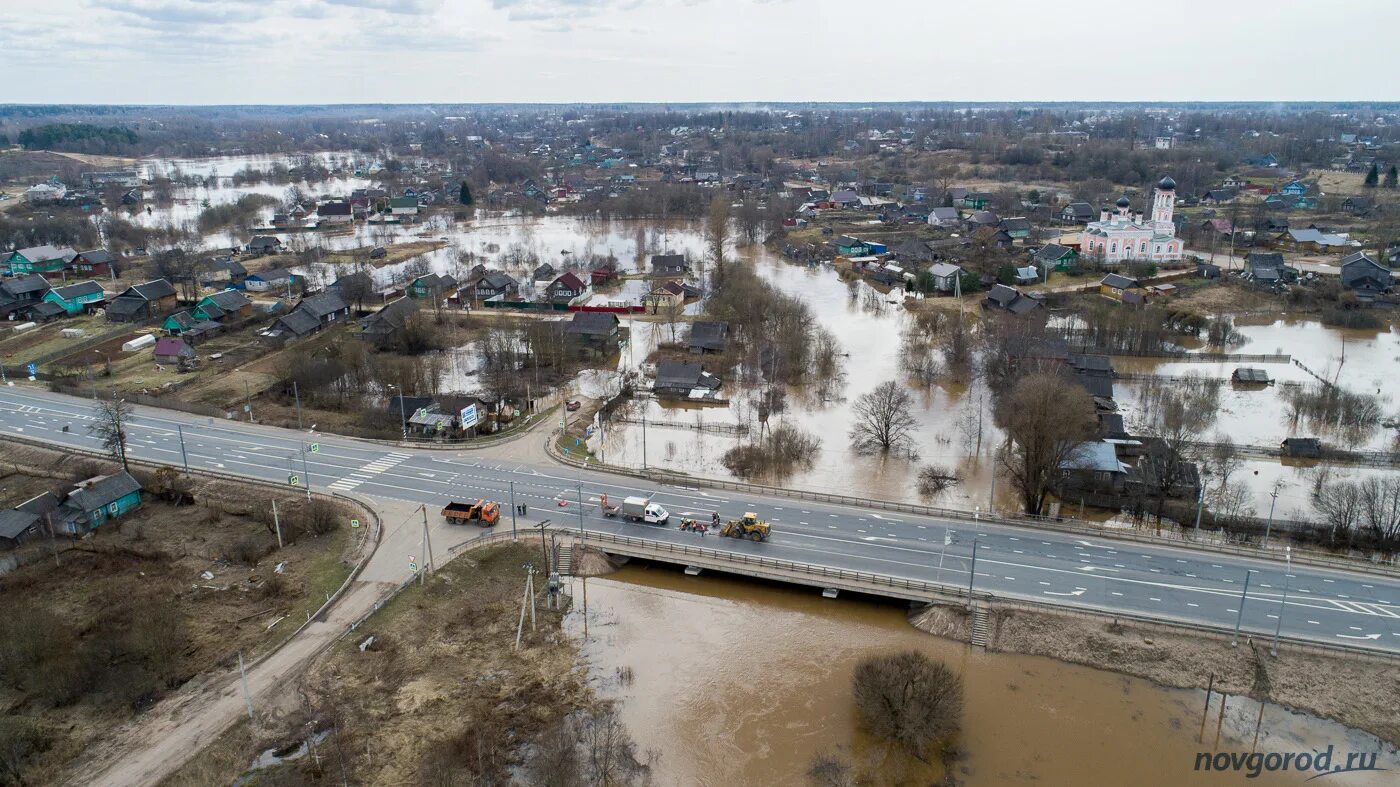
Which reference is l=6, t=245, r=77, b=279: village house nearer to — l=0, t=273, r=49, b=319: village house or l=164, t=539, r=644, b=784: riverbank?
l=0, t=273, r=49, b=319: village house

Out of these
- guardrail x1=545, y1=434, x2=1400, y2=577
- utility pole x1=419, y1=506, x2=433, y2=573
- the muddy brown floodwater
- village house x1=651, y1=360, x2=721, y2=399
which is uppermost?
village house x1=651, y1=360, x2=721, y2=399

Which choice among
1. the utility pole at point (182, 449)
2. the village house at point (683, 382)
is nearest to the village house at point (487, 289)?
the village house at point (683, 382)

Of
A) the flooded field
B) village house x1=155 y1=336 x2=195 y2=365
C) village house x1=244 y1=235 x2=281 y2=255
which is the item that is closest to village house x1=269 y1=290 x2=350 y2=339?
village house x1=155 y1=336 x2=195 y2=365

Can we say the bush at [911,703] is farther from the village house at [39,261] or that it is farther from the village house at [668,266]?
the village house at [39,261]

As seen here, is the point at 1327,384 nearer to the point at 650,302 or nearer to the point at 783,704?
the point at 783,704

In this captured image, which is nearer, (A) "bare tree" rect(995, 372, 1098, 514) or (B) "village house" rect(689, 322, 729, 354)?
(A) "bare tree" rect(995, 372, 1098, 514)

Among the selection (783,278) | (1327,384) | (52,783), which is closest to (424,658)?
(52,783)

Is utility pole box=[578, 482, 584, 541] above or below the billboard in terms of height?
below

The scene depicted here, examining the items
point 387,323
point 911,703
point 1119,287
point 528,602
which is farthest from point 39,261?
point 1119,287
